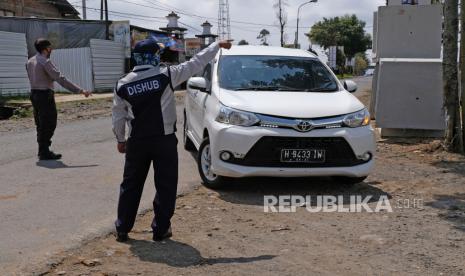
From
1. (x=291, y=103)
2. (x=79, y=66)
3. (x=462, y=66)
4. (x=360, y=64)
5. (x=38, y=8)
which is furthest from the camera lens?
(x=360, y=64)

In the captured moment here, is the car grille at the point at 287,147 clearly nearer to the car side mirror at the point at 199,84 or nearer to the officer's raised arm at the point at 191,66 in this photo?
the car side mirror at the point at 199,84

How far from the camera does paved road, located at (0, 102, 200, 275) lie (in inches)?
187

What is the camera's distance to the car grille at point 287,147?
604 cm

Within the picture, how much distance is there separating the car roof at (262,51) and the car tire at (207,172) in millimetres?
1550

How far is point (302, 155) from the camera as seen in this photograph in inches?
239

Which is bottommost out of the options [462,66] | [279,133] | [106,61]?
[279,133]

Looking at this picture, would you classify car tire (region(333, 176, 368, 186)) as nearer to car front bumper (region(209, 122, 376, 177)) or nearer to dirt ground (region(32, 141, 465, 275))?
dirt ground (region(32, 141, 465, 275))

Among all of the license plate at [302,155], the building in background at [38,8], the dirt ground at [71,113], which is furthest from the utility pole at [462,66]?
the building in background at [38,8]

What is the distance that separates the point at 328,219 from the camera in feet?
17.9

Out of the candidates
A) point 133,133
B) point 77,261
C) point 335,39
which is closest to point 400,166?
point 133,133

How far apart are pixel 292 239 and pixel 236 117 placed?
5.87 ft

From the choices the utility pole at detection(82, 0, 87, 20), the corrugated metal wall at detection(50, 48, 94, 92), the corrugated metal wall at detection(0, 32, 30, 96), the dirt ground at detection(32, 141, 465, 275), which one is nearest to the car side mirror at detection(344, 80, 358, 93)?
the dirt ground at detection(32, 141, 465, 275)

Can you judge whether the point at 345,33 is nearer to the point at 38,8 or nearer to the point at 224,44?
the point at 38,8

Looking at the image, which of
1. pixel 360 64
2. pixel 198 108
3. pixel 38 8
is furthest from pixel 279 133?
pixel 360 64
